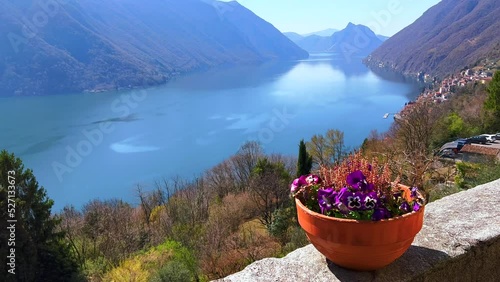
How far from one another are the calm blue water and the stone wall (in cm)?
2897

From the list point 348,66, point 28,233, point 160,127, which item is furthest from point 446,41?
point 28,233

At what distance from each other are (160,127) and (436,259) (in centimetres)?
4550

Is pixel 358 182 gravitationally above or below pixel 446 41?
below

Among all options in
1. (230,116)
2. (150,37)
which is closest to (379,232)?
(230,116)

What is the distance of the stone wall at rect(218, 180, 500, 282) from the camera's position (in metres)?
1.14

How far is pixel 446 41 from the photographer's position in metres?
94.0

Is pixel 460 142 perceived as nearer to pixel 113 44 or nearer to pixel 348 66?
pixel 348 66

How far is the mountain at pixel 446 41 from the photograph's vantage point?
78.8 metres

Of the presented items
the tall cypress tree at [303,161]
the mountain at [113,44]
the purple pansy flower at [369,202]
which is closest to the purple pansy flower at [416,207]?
the purple pansy flower at [369,202]

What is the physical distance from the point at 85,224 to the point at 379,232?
63.9 ft

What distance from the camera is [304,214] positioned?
3.78 ft

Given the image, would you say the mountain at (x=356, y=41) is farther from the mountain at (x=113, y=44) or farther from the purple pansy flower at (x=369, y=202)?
the purple pansy flower at (x=369, y=202)

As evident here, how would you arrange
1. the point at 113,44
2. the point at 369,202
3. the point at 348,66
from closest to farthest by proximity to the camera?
the point at 369,202
the point at 113,44
the point at 348,66

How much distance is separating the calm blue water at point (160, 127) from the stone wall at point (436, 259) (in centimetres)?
2897
